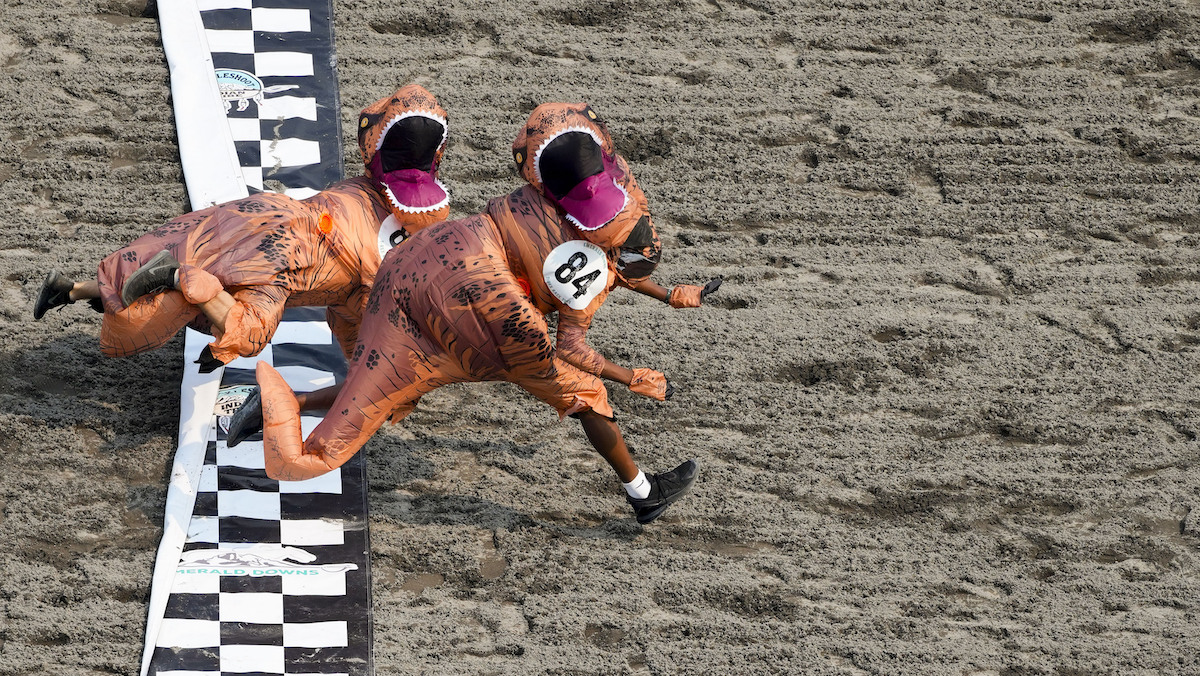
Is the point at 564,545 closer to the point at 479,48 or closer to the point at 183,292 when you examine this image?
the point at 183,292

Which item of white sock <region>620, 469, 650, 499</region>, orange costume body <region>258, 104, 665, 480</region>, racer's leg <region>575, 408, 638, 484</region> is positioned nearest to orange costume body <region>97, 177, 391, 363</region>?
orange costume body <region>258, 104, 665, 480</region>

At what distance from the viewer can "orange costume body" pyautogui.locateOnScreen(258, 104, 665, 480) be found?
3354 mm

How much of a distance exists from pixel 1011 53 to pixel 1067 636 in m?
2.77

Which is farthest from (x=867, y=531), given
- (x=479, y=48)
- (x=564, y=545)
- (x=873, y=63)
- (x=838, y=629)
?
(x=479, y=48)

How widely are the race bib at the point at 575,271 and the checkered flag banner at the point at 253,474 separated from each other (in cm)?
117

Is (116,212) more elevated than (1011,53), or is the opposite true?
(1011,53)

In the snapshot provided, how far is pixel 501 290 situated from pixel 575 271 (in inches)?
9.1

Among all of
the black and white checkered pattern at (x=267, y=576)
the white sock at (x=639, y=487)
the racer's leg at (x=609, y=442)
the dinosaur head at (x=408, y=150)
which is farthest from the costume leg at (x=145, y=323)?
the white sock at (x=639, y=487)

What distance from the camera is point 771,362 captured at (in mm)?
4473

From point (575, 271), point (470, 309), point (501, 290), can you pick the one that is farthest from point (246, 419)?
point (575, 271)

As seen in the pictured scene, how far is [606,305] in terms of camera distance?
462cm

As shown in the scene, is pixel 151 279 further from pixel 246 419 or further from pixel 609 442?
pixel 609 442

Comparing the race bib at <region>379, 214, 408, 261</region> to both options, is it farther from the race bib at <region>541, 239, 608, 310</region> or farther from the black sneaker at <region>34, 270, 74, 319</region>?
the black sneaker at <region>34, 270, 74, 319</region>

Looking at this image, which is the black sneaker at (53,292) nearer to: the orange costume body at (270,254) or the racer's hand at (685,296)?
the orange costume body at (270,254)
